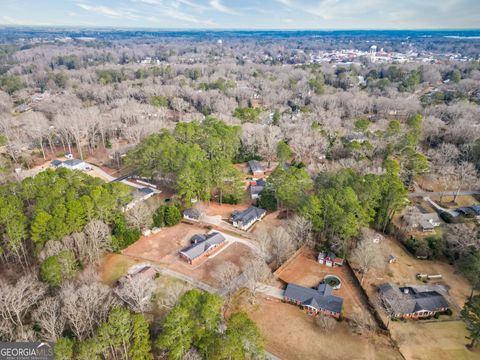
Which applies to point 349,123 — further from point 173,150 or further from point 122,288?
point 122,288

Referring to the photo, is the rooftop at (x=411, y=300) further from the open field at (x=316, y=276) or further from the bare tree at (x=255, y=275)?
the bare tree at (x=255, y=275)

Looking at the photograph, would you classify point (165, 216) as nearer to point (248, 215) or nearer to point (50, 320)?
point (248, 215)

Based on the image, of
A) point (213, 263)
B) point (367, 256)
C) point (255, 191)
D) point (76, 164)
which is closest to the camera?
point (367, 256)

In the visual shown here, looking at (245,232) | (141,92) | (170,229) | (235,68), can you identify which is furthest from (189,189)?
(235,68)

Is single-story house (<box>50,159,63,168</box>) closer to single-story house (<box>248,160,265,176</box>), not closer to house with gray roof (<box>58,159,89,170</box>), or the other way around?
house with gray roof (<box>58,159,89,170</box>)

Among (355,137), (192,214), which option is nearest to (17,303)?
(192,214)
